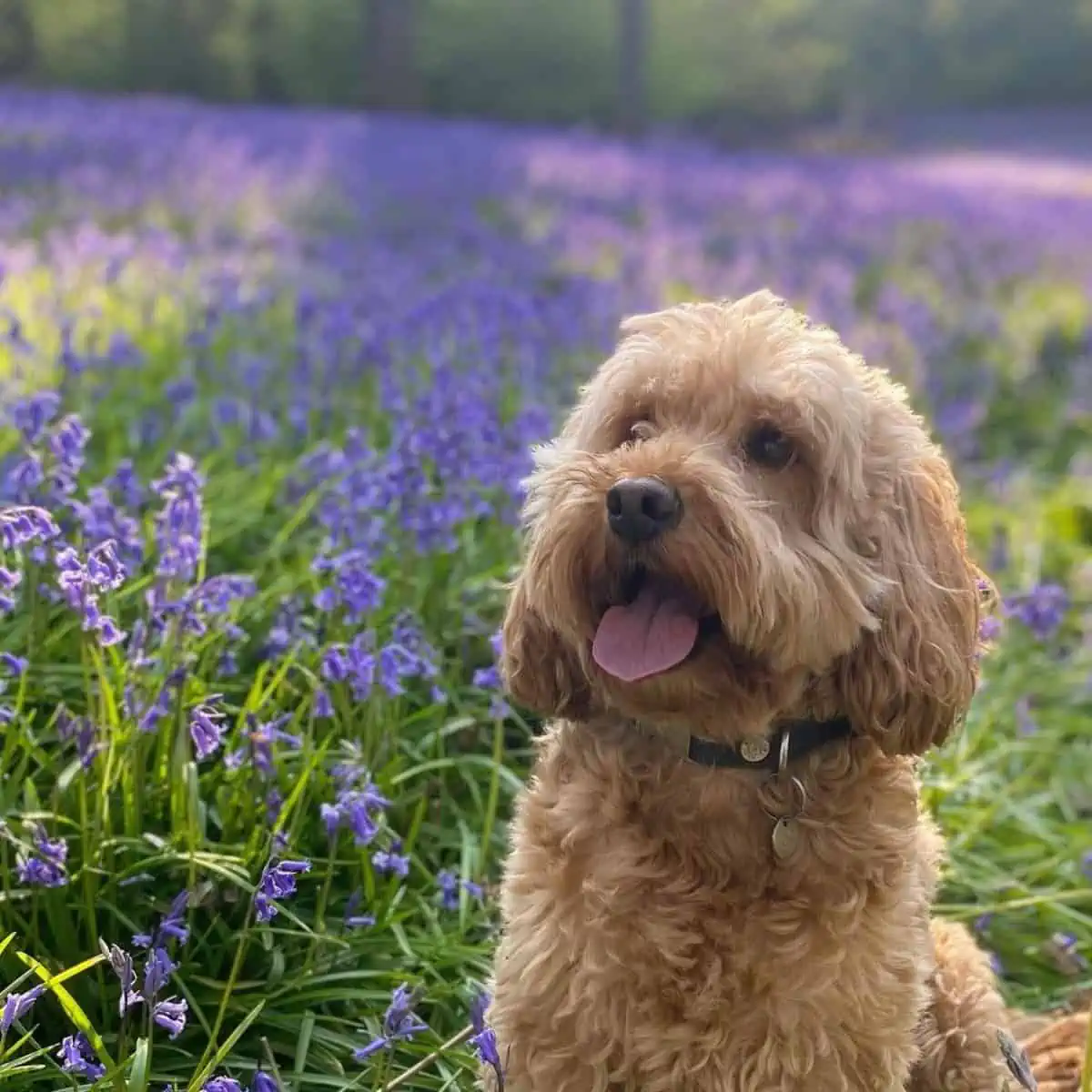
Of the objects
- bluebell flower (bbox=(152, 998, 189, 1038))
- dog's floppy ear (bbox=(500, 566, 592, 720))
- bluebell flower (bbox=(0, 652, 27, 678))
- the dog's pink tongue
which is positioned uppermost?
the dog's pink tongue

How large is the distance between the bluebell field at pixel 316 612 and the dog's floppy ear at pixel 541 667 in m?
0.36

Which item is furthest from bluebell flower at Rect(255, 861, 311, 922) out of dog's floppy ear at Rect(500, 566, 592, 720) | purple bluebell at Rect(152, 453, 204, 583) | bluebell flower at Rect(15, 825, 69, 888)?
purple bluebell at Rect(152, 453, 204, 583)

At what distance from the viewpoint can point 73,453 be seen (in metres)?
3.09

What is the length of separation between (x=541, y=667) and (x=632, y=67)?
68.2 ft

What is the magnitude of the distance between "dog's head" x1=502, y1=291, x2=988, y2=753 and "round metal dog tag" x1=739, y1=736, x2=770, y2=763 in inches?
4.2

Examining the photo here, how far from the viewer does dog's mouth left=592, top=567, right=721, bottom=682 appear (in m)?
2.26

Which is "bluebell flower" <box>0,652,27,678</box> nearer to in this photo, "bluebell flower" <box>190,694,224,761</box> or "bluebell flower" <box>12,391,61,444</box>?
"bluebell flower" <box>190,694,224,761</box>

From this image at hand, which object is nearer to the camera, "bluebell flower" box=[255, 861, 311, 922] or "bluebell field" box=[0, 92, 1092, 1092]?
"bluebell flower" box=[255, 861, 311, 922]

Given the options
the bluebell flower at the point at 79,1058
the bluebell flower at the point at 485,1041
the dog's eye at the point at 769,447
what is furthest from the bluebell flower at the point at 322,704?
the dog's eye at the point at 769,447

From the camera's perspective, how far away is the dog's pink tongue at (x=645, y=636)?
7.39ft

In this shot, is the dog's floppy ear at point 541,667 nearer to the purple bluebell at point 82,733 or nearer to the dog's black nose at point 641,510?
the dog's black nose at point 641,510

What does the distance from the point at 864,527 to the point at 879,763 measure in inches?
16.9

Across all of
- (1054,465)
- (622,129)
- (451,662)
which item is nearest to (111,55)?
(622,129)

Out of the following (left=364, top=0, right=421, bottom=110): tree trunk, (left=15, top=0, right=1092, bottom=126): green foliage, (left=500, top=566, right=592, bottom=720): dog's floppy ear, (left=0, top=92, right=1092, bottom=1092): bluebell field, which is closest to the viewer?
(left=500, top=566, right=592, bottom=720): dog's floppy ear
